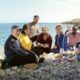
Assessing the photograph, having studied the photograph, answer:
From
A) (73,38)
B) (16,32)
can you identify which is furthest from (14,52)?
(73,38)

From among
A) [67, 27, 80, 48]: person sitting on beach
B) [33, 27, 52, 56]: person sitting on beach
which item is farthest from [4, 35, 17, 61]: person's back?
[67, 27, 80, 48]: person sitting on beach

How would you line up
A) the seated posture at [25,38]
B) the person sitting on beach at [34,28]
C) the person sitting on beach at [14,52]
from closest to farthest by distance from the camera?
the person sitting on beach at [14,52] → the seated posture at [25,38] → the person sitting on beach at [34,28]

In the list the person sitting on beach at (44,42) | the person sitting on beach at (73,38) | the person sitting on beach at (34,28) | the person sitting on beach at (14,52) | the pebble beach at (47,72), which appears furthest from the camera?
the person sitting on beach at (73,38)

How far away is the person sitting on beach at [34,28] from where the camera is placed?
6.00m

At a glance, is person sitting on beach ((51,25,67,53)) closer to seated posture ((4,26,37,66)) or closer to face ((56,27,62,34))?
face ((56,27,62,34))

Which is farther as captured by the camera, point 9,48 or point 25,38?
point 25,38

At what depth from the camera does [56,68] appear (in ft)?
18.2

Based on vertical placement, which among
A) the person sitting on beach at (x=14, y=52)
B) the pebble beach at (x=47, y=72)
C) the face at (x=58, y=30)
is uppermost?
the face at (x=58, y=30)

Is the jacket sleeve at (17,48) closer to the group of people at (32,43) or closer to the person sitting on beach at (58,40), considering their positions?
the group of people at (32,43)

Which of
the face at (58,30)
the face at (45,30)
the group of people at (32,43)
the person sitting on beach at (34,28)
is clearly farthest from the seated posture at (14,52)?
the face at (58,30)

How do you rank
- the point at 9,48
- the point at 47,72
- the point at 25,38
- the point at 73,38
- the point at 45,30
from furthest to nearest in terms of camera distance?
the point at 73,38
the point at 45,30
the point at 25,38
the point at 9,48
the point at 47,72

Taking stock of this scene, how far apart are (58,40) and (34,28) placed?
55 cm

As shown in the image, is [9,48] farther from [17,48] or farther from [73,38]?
[73,38]

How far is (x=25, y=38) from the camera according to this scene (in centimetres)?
594
